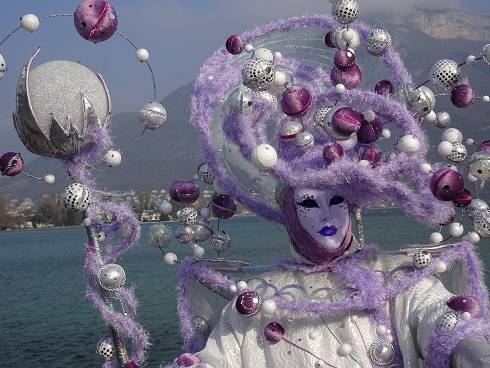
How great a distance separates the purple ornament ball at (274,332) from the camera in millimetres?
4141

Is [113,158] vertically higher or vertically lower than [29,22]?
lower

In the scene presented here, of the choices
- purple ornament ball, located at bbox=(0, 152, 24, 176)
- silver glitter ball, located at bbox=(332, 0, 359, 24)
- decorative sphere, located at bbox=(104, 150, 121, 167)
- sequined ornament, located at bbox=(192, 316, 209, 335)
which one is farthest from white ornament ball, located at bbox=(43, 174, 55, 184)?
silver glitter ball, located at bbox=(332, 0, 359, 24)

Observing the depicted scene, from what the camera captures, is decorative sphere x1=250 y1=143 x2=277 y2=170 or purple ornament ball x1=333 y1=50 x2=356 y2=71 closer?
decorative sphere x1=250 y1=143 x2=277 y2=170

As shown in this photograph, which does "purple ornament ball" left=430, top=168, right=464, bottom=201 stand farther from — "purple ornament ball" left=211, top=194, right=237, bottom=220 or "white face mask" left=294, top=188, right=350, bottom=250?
"purple ornament ball" left=211, top=194, right=237, bottom=220

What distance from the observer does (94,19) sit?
3945 millimetres

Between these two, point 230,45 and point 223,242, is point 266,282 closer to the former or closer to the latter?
point 223,242

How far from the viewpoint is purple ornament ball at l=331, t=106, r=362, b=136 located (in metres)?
3.70

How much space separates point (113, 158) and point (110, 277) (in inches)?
25.8

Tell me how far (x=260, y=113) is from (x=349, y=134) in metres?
0.72

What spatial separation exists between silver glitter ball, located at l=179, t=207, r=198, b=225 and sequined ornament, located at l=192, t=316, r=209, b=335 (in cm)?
61

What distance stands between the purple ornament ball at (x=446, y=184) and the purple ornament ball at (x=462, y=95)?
0.64m

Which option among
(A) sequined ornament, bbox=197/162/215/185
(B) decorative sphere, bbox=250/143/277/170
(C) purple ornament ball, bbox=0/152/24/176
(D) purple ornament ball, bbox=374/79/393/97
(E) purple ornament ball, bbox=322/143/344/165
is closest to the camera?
(B) decorative sphere, bbox=250/143/277/170

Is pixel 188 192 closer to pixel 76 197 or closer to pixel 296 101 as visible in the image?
pixel 76 197

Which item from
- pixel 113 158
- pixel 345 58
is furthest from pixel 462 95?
pixel 113 158
